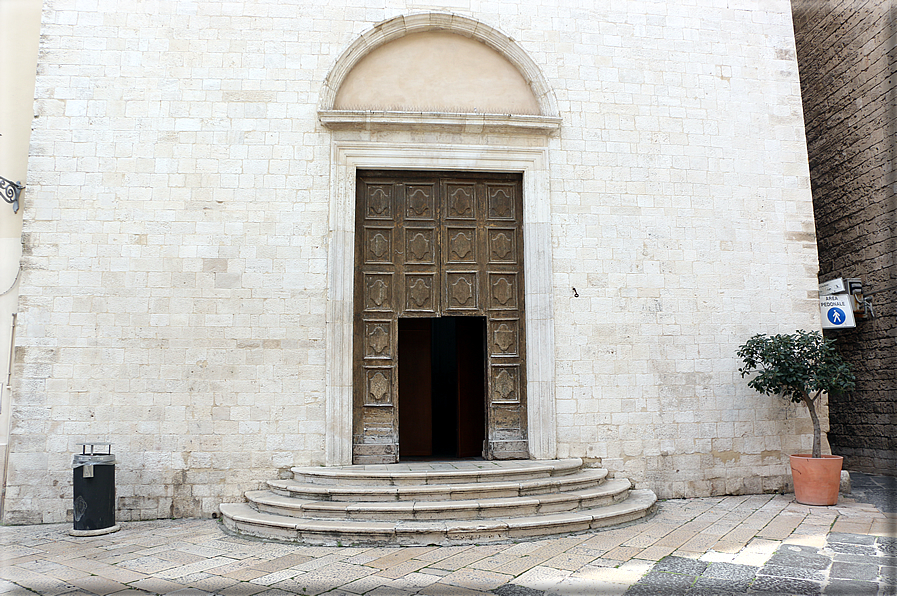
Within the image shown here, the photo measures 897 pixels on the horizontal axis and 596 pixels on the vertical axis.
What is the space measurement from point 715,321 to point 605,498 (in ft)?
8.78

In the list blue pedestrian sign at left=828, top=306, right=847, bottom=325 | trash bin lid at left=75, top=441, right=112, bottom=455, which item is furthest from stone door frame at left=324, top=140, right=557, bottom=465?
blue pedestrian sign at left=828, top=306, right=847, bottom=325

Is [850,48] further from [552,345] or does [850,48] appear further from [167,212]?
[167,212]

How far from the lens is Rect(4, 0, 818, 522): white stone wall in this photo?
6105 millimetres

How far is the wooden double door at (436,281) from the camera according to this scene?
21.9 ft

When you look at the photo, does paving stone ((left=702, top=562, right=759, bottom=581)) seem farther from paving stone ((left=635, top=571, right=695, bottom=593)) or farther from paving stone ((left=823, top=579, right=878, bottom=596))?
paving stone ((left=823, top=579, right=878, bottom=596))

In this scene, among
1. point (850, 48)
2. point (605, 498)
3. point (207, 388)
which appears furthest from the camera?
point (850, 48)

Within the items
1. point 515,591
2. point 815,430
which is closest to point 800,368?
point 815,430

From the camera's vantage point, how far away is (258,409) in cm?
621

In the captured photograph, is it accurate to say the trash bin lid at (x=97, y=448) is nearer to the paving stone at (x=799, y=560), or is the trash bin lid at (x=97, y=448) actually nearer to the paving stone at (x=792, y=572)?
the paving stone at (x=792, y=572)

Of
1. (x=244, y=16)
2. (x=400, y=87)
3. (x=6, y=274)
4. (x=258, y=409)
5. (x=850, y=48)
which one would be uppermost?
(x=850, y=48)

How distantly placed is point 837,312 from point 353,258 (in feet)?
22.4

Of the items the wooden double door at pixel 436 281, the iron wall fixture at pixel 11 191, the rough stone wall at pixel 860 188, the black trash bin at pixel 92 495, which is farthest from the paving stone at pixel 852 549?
the iron wall fixture at pixel 11 191

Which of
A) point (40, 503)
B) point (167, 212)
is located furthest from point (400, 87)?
point (40, 503)

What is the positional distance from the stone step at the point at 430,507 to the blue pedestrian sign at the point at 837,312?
492 centimetres
